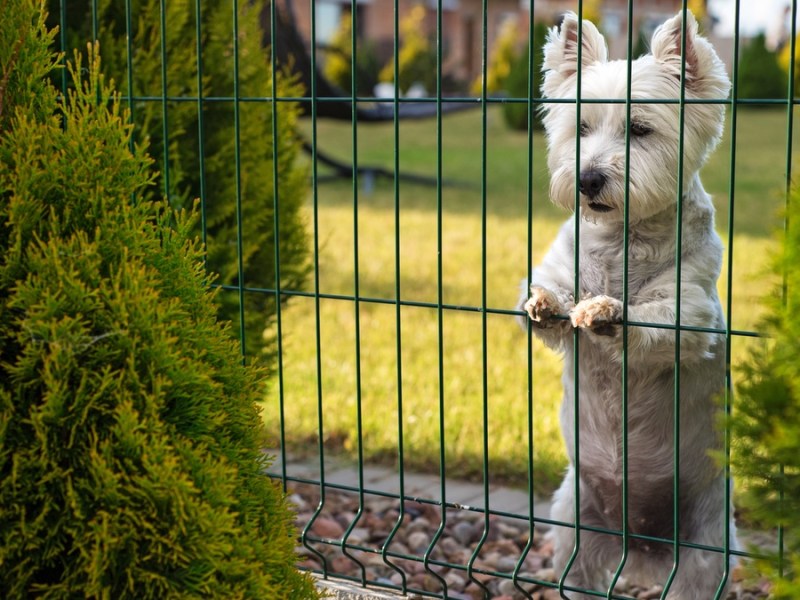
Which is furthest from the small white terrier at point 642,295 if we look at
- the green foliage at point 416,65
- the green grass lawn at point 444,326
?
the green foliage at point 416,65

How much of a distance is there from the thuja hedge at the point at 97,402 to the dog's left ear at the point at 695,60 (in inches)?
73.5

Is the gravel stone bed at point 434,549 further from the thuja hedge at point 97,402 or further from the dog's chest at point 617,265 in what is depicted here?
the thuja hedge at point 97,402

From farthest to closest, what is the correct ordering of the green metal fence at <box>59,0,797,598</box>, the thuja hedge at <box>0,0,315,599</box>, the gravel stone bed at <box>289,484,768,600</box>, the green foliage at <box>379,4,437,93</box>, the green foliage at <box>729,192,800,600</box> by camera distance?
the green foliage at <box>379,4,437,93</box>
the gravel stone bed at <box>289,484,768,600</box>
the green metal fence at <box>59,0,797,598</box>
the thuja hedge at <box>0,0,315,599</box>
the green foliage at <box>729,192,800,600</box>

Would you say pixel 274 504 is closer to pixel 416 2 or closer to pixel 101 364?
pixel 101 364

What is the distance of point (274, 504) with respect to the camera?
2.46m

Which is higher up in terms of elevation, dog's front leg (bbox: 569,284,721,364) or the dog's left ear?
the dog's left ear

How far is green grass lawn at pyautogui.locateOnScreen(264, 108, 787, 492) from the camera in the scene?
5.09m

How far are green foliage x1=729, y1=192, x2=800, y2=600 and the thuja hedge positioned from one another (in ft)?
3.28

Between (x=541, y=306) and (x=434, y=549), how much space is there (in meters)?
1.67

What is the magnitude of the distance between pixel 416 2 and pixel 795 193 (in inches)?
1266

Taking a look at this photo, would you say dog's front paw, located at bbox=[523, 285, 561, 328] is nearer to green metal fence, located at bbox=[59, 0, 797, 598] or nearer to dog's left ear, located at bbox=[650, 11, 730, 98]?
green metal fence, located at bbox=[59, 0, 797, 598]

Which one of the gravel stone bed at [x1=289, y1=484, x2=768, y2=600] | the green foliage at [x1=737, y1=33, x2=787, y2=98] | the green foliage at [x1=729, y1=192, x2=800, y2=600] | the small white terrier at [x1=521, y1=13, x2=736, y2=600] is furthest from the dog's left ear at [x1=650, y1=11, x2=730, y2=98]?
the green foliage at [x1=737, y1=33, x2=787, y2=98]

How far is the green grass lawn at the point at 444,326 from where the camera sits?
5.09 metres

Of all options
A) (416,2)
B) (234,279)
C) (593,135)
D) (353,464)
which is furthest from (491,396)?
(416,2)
